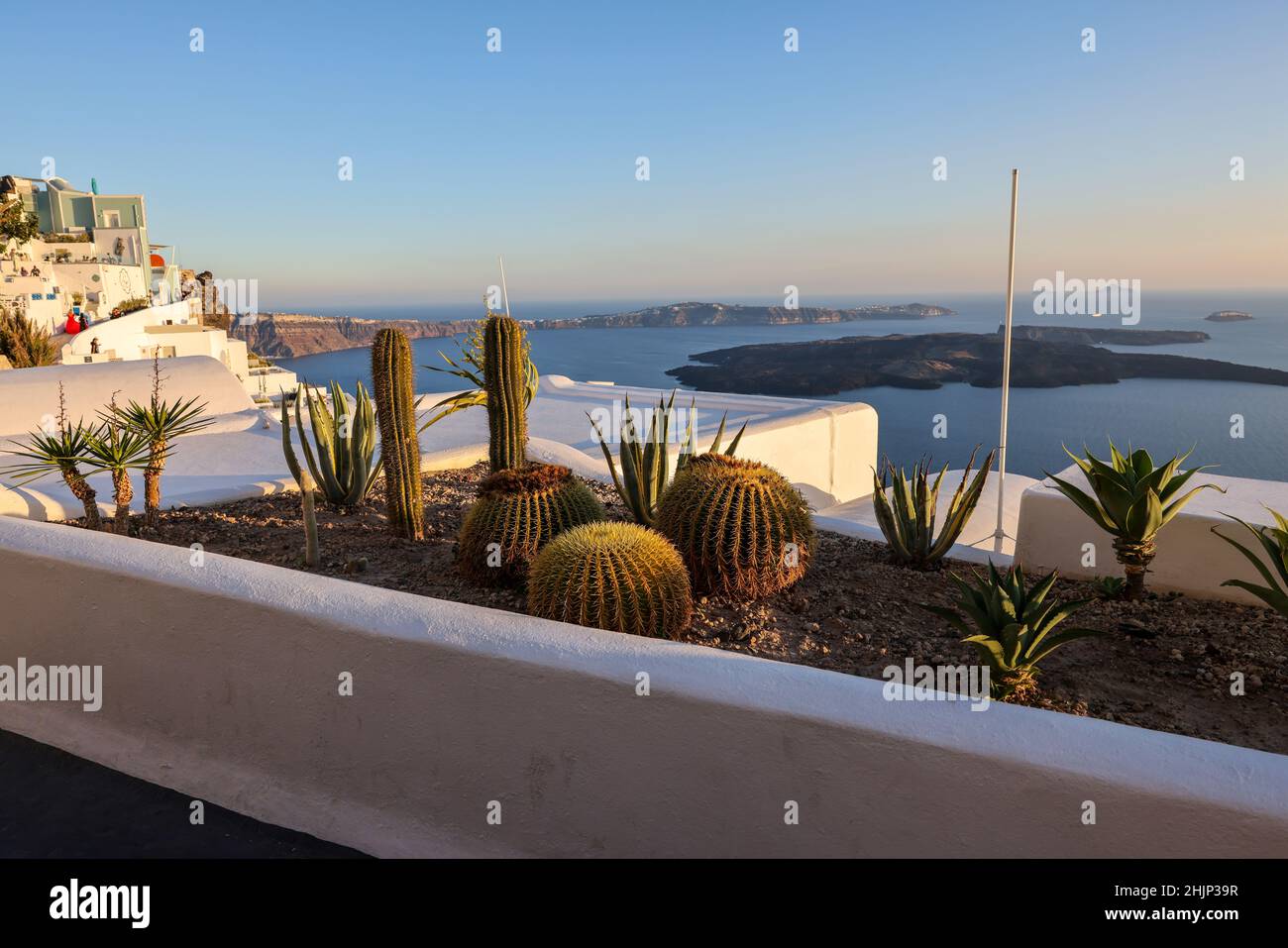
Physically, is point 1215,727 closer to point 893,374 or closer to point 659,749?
point 659,749

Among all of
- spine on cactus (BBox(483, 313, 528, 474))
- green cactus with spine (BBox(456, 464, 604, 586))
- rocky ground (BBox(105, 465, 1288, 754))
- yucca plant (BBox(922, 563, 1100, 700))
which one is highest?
spine on cactus (BBox(483, 313, 528, 474))

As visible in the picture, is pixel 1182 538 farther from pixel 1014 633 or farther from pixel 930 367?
pixel 930 367

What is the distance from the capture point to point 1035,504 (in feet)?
15.3

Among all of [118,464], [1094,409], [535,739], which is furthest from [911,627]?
[1094,409]

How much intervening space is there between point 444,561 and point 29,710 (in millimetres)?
1939

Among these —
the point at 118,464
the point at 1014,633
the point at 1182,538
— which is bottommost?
the point at 1014,633

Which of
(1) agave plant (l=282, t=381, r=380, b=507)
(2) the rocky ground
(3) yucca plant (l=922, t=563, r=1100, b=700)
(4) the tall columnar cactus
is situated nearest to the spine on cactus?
(4) the tall columnar cactus

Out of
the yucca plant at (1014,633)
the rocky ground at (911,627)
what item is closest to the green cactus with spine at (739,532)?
the rocky ground at (911,627)

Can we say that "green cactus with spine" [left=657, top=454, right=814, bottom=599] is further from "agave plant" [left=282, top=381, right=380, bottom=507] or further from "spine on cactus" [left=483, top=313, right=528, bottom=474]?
"agave plant" [left=282, top=381, right=380, bottom=507]

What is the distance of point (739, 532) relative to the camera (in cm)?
407

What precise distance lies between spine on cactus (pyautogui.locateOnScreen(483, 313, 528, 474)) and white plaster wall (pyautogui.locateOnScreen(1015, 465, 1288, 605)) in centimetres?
297

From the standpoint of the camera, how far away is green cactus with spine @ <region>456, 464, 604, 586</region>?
419 centimetres

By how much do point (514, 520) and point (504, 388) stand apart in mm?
1165

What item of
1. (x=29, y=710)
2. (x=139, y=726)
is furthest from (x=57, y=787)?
(x=29, y=710)
